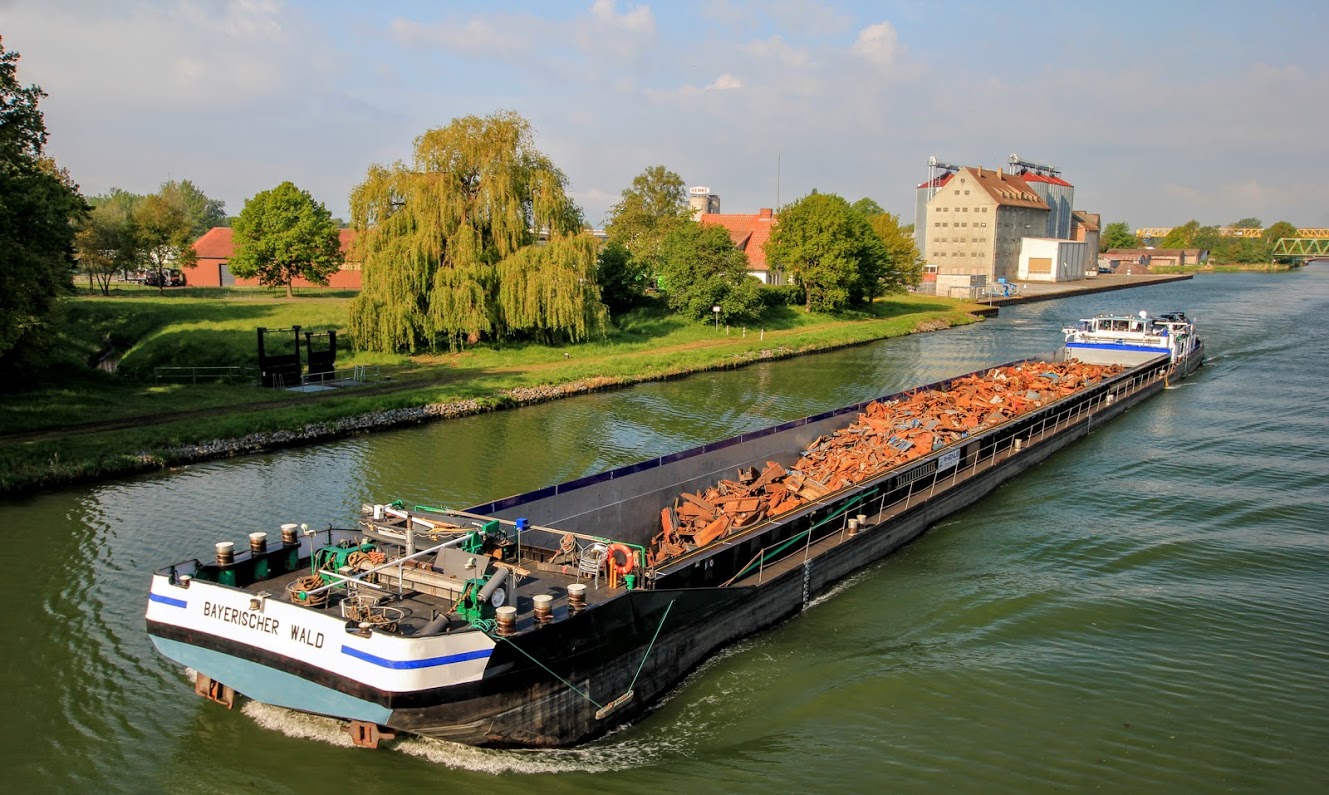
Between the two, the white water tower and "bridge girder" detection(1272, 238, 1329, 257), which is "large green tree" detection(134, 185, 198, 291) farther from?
"bridge girder" detection(1272, 238, 1329, 257)

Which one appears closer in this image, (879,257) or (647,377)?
(647,377)

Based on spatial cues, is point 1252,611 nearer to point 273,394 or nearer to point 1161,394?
point 1161,394

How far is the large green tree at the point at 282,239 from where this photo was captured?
5475 cm

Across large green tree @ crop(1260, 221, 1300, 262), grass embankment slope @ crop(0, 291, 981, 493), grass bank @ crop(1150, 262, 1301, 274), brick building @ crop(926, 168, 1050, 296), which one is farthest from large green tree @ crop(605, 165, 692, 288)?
large green tree @ crop(1260, 221, 1300, 262)

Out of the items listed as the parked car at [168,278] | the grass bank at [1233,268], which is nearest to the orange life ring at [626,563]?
the parked car at [168,278]

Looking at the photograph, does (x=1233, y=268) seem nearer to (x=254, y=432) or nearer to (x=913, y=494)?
(x=913, y=494)

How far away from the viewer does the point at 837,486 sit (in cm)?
1641

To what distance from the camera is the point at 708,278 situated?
161ft

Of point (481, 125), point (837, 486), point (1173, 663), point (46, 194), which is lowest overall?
point (1173, 663)

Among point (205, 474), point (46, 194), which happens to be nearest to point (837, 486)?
point (205, 474)

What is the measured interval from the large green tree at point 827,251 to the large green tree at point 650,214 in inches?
286

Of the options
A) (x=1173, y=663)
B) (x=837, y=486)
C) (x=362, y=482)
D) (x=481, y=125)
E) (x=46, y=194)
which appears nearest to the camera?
(x=1173, y=663)

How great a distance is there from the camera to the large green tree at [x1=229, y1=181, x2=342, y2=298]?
54750 millimetres

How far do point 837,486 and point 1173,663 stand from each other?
6014 millimetres
